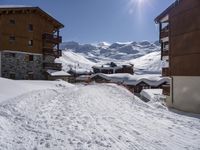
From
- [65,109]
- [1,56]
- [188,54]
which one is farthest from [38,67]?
[65,109]

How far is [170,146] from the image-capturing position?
29.1 feet

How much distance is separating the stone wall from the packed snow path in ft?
74.1

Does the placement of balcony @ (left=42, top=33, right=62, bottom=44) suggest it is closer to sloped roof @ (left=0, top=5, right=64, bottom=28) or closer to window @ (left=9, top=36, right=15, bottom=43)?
sloped roof @ (left=0, top=5, right=64, bottom=28)

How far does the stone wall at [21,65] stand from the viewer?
37594mm

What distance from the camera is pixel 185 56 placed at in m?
21.2

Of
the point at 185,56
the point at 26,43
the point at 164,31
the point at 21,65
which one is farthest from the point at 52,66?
the point at 185,56

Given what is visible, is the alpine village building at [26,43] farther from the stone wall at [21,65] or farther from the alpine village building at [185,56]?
the alpine village building at [185,56]

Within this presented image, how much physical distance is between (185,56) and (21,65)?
81.7 ft

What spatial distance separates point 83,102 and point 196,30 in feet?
30.9

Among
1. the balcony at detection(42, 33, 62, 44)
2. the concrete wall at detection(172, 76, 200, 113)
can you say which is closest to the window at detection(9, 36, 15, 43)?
the balcony at detection(42, 33, 62, 44)

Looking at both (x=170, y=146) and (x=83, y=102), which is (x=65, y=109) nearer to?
(x=83, y=102)

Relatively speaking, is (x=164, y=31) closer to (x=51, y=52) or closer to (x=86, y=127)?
(x=51, y=52)

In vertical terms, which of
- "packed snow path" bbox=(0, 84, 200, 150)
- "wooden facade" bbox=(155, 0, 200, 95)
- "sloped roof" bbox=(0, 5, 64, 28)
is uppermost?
"sloped roof" bbox=(0, 5, 64, 28)

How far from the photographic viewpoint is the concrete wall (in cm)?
1981
